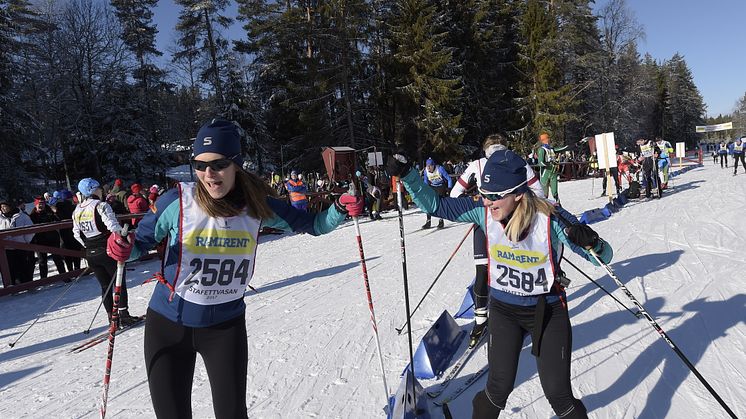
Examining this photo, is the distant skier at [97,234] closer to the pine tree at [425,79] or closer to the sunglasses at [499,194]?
the sunglasses at [499,194]

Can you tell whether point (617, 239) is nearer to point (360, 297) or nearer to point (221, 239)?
point (360, 297)

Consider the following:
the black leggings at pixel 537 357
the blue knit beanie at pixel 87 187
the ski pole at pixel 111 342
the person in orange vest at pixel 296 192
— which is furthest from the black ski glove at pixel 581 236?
the person in orange vest at pixel 296 192

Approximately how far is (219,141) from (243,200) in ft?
1.06

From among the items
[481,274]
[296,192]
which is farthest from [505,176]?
[296,192]

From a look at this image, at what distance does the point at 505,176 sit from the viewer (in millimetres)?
2436

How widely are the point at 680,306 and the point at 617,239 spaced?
4.00 metres

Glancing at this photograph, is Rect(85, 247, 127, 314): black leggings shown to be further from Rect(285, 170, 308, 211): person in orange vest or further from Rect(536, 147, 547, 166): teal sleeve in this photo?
Rect(536, 147, 547, 166): teal sleeve

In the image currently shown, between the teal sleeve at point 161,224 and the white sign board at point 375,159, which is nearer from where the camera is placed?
the teal sleeve at point 161,224

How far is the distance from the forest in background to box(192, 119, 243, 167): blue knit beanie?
24.9m

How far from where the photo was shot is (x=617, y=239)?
8.71 meters

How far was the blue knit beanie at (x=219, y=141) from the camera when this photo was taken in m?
2.17

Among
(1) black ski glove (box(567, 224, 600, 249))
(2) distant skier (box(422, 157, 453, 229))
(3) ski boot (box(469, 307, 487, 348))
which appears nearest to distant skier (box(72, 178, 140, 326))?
(3) ski boot (box(469, 307, 487, 348))

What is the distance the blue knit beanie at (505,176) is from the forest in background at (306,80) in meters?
25.7

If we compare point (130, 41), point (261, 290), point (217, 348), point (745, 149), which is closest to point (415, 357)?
point (217, 348)
